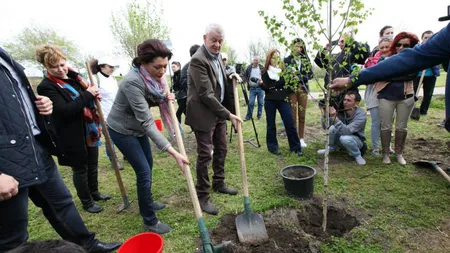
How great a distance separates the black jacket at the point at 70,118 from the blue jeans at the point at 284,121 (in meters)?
3.16

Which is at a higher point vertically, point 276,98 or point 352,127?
point 276,98

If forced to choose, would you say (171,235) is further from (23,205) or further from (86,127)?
(86,127)

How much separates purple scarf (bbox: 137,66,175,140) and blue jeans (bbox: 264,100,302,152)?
249cm

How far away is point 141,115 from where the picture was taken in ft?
7.80

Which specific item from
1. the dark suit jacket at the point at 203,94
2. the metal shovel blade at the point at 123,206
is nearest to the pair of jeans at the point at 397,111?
the dark suit jacket at the point at 203,94

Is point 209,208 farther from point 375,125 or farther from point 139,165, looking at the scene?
point 375,125

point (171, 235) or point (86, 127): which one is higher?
point (86, 127)

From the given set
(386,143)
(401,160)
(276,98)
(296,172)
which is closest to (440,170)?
(401,160)

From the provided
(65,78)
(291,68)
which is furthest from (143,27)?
(291,68)

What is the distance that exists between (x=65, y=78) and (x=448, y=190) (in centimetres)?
496

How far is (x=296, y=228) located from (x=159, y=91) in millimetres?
2059

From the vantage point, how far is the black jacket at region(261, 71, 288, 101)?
15.3ft

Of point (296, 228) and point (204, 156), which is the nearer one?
point (296, 228)

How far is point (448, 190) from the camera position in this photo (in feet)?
10.6
